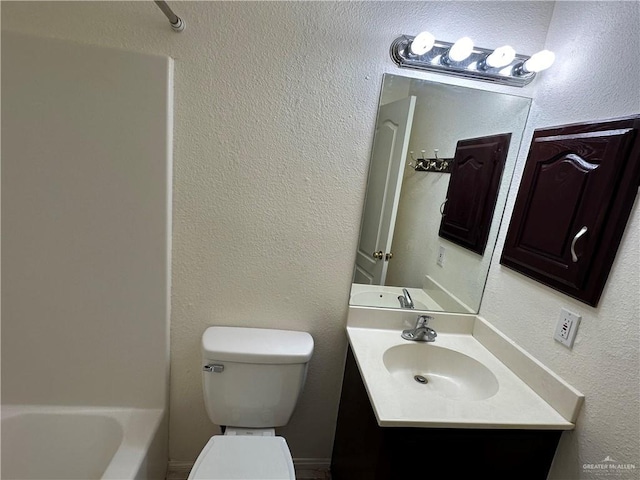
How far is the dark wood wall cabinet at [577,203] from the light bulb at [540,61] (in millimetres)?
227

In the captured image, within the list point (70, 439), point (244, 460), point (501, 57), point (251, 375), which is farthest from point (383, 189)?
point (70, 439)

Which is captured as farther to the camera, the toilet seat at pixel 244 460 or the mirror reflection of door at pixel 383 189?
the mirror reflection of door at pixel 383 189

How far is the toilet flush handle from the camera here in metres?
1.29

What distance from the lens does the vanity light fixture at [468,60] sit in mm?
1162

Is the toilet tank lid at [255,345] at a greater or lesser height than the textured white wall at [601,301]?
lesser

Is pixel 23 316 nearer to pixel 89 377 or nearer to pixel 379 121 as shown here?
pixel 89 377

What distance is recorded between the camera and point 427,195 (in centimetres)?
144

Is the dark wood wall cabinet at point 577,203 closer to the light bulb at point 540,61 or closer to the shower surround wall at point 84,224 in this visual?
the light bulb at point 540,61

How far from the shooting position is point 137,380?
4.64 ft

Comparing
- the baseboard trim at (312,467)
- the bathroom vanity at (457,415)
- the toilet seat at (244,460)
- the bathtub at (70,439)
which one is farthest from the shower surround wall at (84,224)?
the bathroom vanity at (457,415)

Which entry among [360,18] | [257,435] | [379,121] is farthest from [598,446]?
[360,18]

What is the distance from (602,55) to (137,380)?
2139 millimetres

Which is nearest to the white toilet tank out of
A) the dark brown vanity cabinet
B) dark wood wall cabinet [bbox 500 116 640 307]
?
the dark brown vanity cabinet

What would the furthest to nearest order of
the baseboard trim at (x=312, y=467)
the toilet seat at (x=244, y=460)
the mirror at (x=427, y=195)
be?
1. the baseboard trim at (x=312, y=467)
2. the mirror at (x=427, y=195)
3. the toilet seat at (x=244, y=460)
